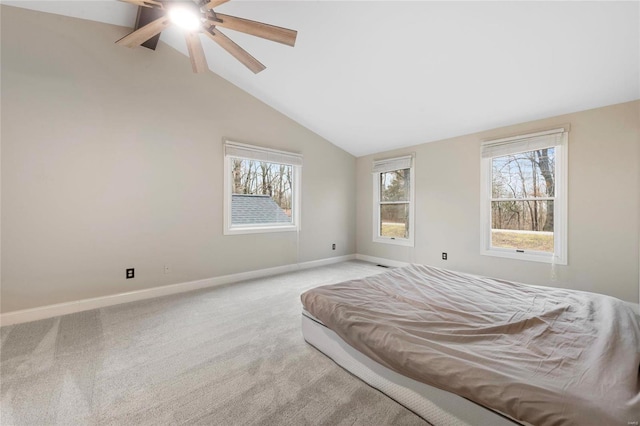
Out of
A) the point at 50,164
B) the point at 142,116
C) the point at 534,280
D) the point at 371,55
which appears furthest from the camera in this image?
the point at 534,280

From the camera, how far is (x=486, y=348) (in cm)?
130

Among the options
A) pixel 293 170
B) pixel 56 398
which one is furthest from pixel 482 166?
pixel 56 398

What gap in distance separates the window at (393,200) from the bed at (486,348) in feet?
8.44

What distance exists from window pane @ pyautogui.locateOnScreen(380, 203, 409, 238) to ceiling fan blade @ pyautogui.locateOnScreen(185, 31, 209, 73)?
12.5 feet

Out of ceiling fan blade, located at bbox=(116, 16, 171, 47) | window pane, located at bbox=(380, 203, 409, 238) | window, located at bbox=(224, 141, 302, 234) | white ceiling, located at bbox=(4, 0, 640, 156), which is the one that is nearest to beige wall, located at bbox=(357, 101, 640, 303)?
white ceiling, located at bbox=(4, 0, 640, 156)

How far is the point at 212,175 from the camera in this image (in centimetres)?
362

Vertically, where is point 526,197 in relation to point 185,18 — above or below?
below

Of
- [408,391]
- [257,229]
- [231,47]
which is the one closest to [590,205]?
[408,391]

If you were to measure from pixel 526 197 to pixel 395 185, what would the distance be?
2.03 meters

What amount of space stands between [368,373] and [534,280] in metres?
2.98

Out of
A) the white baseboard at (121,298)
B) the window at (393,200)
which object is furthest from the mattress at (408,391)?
the window at (393,200)

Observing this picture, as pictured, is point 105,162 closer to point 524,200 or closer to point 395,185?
point 395,185

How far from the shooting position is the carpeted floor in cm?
138

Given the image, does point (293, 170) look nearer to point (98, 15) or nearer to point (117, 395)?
point (98, 15)
